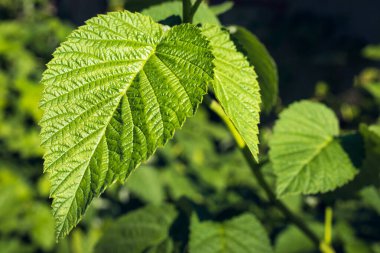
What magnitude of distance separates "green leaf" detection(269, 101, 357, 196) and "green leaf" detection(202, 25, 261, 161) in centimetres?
31

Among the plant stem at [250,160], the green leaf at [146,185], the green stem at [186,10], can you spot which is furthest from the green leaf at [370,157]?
the green leaf at [146,185]

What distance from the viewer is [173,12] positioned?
1086 mm

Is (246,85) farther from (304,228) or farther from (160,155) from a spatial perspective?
(160,155)

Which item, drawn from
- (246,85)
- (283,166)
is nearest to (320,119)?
(283,166)

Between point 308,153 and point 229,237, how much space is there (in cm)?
33

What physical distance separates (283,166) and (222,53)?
0.37 metres

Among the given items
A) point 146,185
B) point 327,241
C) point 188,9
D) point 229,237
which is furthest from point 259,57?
point 146,185

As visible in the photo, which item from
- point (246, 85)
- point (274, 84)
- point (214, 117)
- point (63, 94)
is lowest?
point (214, 117)

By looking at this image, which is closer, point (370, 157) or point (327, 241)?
point (370, 157)

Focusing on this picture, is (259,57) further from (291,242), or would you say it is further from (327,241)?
(291,242)

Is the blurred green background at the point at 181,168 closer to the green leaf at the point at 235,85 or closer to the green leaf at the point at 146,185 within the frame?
the green leaf at the point at 146,185

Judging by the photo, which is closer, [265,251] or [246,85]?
[246,85]

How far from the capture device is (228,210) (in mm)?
1404

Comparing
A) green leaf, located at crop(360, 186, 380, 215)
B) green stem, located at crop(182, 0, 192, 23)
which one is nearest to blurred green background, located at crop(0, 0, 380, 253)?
green leaf, located at crop(360, 186, 380, 215)
